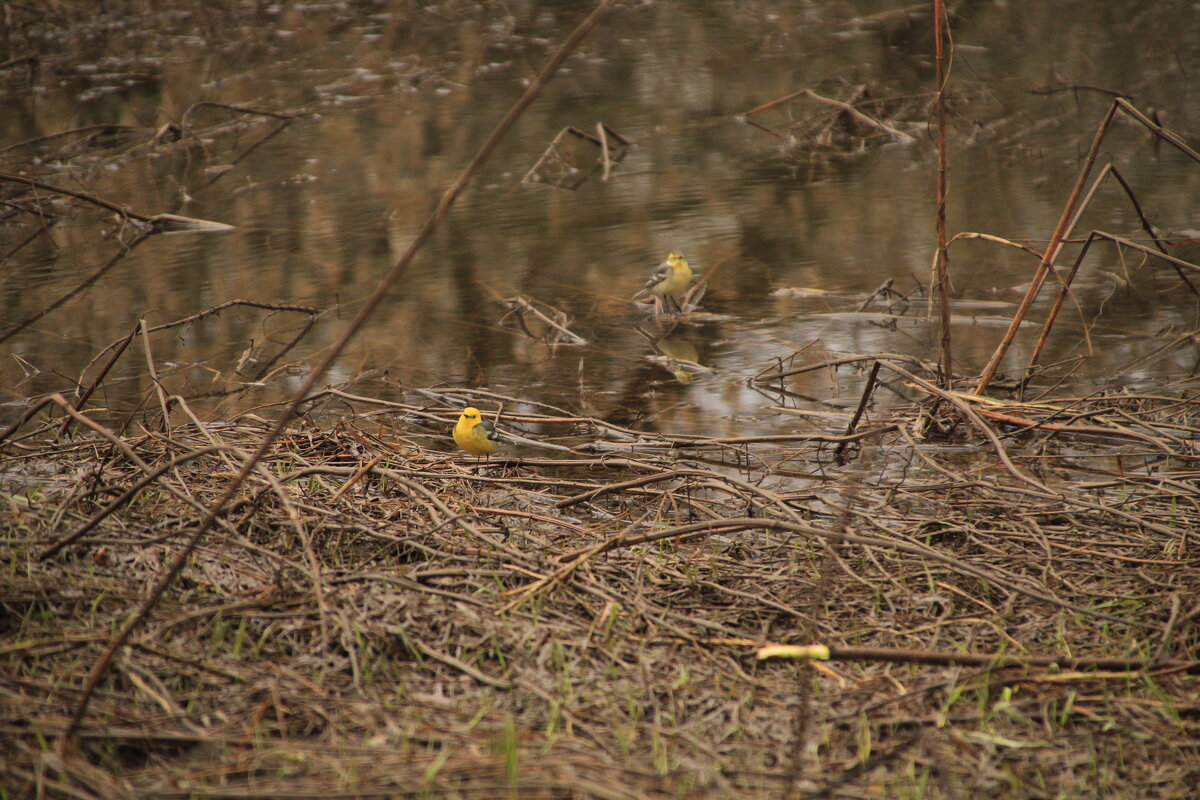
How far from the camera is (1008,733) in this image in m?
2.56

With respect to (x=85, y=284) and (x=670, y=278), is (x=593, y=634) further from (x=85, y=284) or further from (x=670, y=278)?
(x=85, y=284)

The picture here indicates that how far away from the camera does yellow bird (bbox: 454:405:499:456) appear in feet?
14.6

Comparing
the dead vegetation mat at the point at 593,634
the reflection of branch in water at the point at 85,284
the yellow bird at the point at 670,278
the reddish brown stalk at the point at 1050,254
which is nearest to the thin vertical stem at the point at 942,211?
the reddish brown stalk at the point at 1050,254

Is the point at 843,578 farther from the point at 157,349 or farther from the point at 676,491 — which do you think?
the point at 157,349

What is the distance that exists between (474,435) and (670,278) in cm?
284

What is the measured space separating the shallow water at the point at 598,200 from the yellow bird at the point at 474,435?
1.09 m

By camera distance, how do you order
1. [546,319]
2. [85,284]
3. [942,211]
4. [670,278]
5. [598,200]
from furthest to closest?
[598,200], [85,284], [670,278], [546,319], [942,211]

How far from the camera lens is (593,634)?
2.99 metres

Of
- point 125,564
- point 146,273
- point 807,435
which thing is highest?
point 125,564

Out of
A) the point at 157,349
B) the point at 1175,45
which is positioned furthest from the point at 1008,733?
the point at 1175,45

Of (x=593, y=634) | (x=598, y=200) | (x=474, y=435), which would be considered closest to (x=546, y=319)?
(x=474, y=435)

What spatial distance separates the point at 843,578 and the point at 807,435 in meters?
1.31

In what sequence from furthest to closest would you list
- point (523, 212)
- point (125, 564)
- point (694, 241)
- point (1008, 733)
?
1. point (523, 212)
2. point (694, 241)
3. point (125, 564)
4. point (1008, 733)

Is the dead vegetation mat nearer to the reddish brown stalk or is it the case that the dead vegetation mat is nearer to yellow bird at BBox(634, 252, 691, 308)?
the reddish brown stalk
